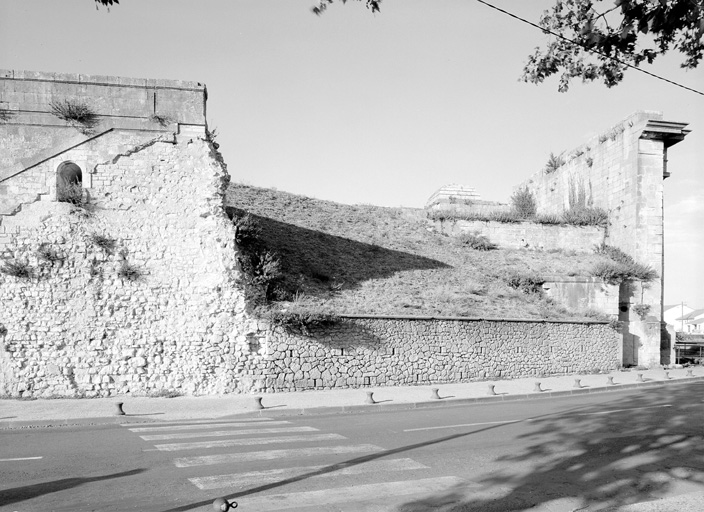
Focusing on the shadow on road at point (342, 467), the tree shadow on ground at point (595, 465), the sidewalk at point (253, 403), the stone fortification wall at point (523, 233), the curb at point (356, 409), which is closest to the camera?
the shadow on road at point (342, 467)

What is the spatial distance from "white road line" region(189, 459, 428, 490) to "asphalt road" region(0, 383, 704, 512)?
2 cm

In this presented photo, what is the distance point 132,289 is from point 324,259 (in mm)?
8488

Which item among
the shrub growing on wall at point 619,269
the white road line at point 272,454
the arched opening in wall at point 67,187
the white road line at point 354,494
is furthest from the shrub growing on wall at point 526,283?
the white road line at point 354,494

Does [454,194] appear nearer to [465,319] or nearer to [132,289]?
[465,319]

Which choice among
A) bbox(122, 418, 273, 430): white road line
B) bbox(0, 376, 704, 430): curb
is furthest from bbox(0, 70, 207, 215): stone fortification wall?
bbox(122, 418, 273, 430): white road line

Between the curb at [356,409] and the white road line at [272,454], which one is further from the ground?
the white road line at [272,454]

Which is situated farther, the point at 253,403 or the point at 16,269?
the point at 16,269

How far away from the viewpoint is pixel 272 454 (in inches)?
329

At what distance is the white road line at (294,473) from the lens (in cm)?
680

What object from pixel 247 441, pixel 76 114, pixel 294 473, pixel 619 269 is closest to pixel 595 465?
pixel 294 473

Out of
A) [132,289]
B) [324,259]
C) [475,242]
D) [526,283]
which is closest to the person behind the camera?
[132,289]

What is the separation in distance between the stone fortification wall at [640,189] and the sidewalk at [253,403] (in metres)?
9.28

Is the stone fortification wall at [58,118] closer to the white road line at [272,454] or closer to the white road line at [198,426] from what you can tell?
the white road line at [198,426]

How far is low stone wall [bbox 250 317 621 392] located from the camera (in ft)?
51.9
